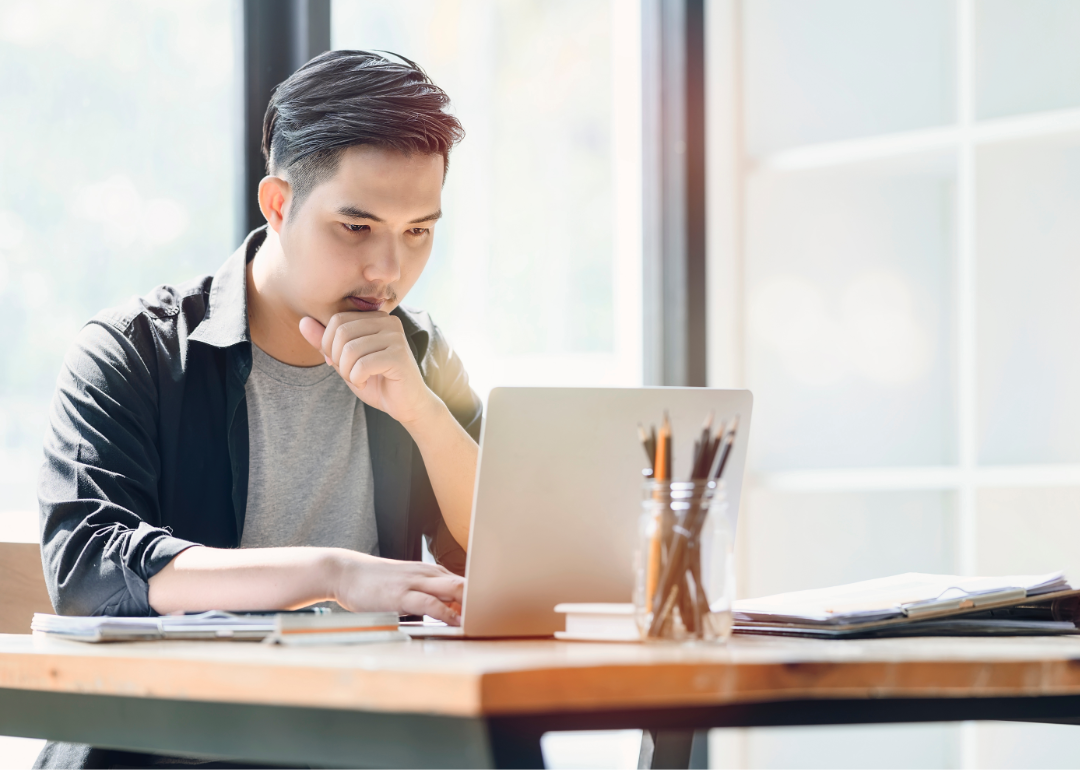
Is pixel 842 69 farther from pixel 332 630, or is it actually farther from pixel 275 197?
pixel 332 630

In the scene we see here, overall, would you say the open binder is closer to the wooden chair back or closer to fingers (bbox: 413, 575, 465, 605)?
fingers (bbox: 413, 575, 465, 605)

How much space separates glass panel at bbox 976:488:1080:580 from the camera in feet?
6.68

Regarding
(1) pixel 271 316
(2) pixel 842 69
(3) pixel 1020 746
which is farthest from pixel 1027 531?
(1) pixel 271 316

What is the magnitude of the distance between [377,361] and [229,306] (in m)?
0.28

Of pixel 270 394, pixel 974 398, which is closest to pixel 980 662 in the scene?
pixel 270 394

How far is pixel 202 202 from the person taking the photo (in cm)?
197

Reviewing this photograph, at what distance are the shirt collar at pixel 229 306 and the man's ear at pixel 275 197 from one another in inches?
3.6

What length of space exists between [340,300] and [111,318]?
0.31 metres

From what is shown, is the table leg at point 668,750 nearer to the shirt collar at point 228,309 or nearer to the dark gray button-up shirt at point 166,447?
the dark gray button-up shirt at point 166,447

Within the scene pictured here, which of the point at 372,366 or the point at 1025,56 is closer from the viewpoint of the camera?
the point at 372,366

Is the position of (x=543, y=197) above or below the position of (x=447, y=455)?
above

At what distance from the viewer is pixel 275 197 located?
5.17ft

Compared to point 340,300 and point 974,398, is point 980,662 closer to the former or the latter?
point 340,300

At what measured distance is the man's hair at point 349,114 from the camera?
4.88ft
